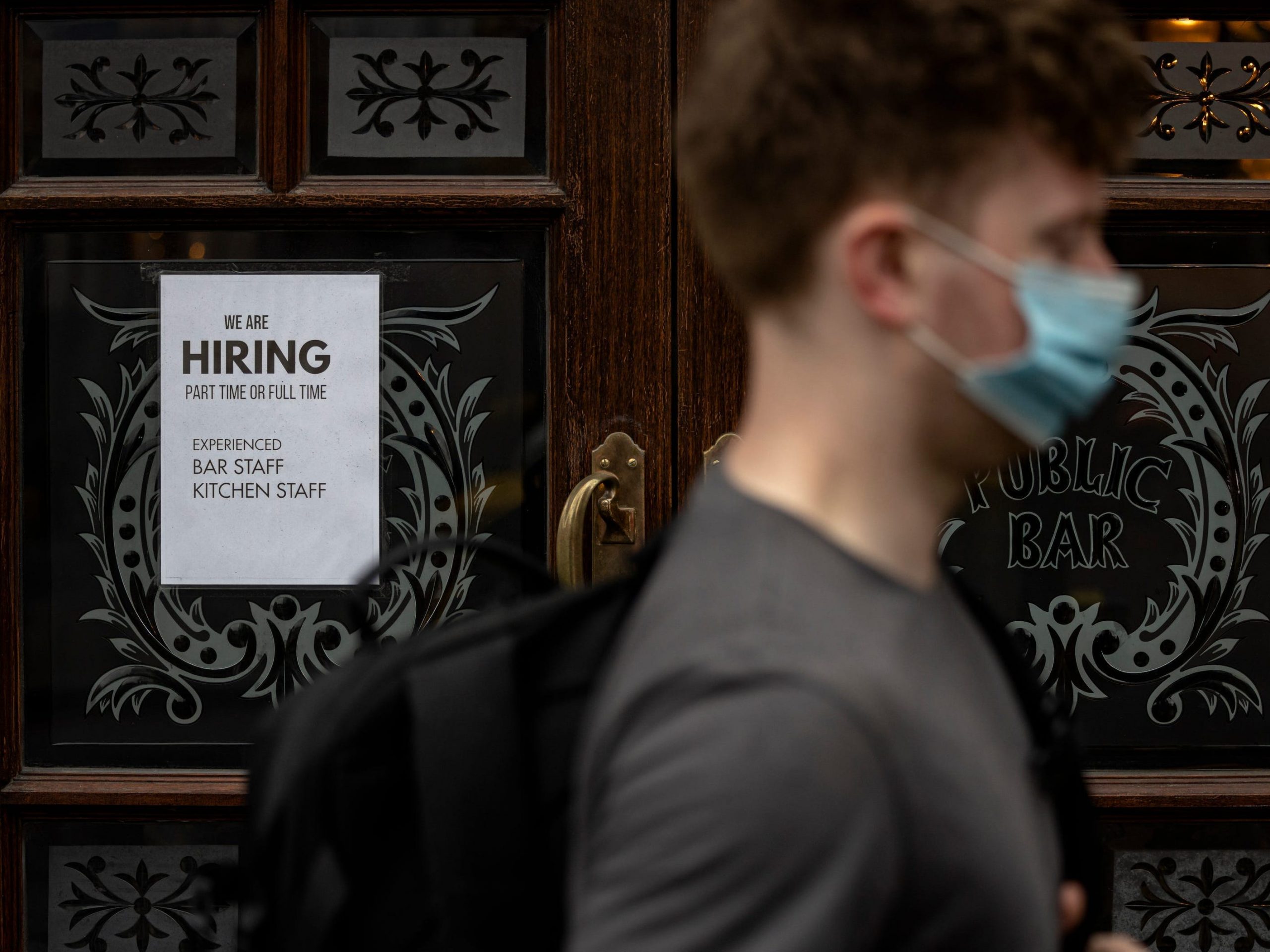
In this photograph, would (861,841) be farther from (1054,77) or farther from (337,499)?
(337,499)

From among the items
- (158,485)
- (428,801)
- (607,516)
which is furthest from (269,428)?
(428,801)

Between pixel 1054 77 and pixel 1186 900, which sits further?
pixel 1186 900

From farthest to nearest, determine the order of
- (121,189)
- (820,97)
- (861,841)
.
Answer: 1. (121,189)
2. (820,97)
3. (861,841)

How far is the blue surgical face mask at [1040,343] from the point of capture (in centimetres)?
71

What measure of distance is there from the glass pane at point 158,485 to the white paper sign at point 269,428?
0.03 metres

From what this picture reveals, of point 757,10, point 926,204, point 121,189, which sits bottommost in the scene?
point 926,204

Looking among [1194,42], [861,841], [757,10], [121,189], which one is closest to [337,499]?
[121,189]

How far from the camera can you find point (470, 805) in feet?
2.43

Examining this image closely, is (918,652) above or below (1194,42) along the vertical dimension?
below

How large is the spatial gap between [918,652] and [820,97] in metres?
0.32

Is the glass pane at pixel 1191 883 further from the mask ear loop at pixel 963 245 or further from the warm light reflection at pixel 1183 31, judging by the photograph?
the mask ear loop at pixel 963 245

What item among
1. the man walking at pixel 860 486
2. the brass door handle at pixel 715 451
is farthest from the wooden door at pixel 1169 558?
the man walking at pixel 860 486

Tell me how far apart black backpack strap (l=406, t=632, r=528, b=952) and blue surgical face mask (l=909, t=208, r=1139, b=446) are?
A: 0.35 meters

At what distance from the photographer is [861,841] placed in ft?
1.87
